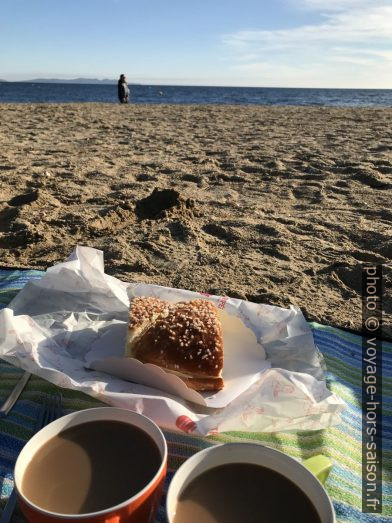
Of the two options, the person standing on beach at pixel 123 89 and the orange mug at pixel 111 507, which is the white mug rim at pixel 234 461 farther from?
the person standing on beach at pixel 123 89

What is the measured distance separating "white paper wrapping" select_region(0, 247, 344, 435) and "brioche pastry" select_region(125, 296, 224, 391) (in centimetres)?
11

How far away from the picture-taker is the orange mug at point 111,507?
96 centimetres

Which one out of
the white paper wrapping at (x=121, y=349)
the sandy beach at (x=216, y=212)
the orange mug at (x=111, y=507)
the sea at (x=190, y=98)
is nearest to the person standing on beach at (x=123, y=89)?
the sea at (x=190, y=98)

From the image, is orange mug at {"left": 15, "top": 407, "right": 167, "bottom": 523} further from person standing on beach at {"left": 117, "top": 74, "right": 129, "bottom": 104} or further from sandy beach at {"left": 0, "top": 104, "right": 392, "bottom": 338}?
person standing on beach at {"left": 117, "top": 74, "right": 129, "bottom": 104}

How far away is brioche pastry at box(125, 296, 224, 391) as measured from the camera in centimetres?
184

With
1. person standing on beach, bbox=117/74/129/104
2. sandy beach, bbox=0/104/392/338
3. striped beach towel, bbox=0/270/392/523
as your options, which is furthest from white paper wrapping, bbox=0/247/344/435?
person standing on beach, bbox=117/74/129/104

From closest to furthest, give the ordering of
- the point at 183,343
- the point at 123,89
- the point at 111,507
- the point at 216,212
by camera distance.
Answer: the point at 111,507, the point at 183,343, the point at 216,212, the point at 123,89

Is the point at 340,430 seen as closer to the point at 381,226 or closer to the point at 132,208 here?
the point at 381,226

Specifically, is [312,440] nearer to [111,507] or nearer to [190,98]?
[111,507]

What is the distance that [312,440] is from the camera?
64.1 inches

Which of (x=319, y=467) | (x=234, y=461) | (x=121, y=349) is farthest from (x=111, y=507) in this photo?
(x=121, y=349)

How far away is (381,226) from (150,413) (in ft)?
10.7

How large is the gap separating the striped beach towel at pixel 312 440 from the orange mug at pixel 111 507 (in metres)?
0.29

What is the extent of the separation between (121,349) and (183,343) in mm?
298
